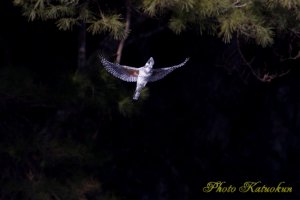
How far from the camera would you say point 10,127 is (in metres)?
2.11

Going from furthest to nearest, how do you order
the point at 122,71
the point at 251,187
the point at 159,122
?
1. the point at 251,187
2. the point at 159,122
3. the point at 122,71

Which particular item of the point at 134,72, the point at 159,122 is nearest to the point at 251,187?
the point at 159,122

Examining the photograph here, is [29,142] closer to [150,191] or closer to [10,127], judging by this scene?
[10,127]

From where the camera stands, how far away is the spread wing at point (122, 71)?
5.02 feet

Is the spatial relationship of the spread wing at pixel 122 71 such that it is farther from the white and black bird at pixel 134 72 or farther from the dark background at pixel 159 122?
the dark background at pixel 159 122

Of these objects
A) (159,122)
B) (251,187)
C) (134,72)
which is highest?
(134,72)

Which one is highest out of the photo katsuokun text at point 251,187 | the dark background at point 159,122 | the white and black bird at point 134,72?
the white and black bird at point 134,72

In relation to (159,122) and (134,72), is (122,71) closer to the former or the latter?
(134,72)

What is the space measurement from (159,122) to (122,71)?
1162 mm

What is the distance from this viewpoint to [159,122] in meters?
2.70

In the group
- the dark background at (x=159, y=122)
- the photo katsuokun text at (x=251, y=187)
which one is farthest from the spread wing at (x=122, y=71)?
the photo katsuokun text at (x=251, y=187)

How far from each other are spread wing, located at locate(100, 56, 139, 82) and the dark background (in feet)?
1.23

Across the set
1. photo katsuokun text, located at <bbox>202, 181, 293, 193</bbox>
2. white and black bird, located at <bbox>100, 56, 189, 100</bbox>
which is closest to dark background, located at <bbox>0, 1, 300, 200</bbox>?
photo katsuokun text, located at <bbox>202, 181, 293, 193</bbox>

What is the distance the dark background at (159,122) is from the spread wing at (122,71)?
1.23ft
